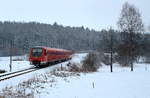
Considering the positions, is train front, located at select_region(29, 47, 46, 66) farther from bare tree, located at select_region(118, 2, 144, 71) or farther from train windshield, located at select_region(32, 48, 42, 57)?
bare tree, located at select_region(118, 2, 144, 71)

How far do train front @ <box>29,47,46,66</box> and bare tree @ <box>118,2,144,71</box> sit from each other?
1282cm

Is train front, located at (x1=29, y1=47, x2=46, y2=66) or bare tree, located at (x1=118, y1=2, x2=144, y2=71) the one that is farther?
bare tree, located at (x1=118, y1=2, x2=144, y2=71)

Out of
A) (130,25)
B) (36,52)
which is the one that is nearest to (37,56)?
(36,52)

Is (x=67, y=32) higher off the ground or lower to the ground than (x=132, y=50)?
higher

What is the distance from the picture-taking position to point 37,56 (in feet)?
95.0

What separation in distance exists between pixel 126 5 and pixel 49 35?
108 m

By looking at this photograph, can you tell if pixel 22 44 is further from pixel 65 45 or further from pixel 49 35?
pixel 65 45

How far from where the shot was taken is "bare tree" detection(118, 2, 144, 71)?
30641 mm

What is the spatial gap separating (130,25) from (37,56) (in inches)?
584

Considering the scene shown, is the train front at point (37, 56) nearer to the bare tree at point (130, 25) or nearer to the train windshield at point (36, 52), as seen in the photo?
the train windshield at point (36, 52)

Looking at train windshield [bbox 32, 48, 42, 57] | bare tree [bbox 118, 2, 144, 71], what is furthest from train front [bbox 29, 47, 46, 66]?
bare tree [bbox 118, 2, 144, 71]

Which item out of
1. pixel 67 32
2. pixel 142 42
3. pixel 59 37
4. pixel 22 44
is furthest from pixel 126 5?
pixel 67 32

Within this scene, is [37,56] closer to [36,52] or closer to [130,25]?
[36,52]

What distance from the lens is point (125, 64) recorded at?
2250 inches
